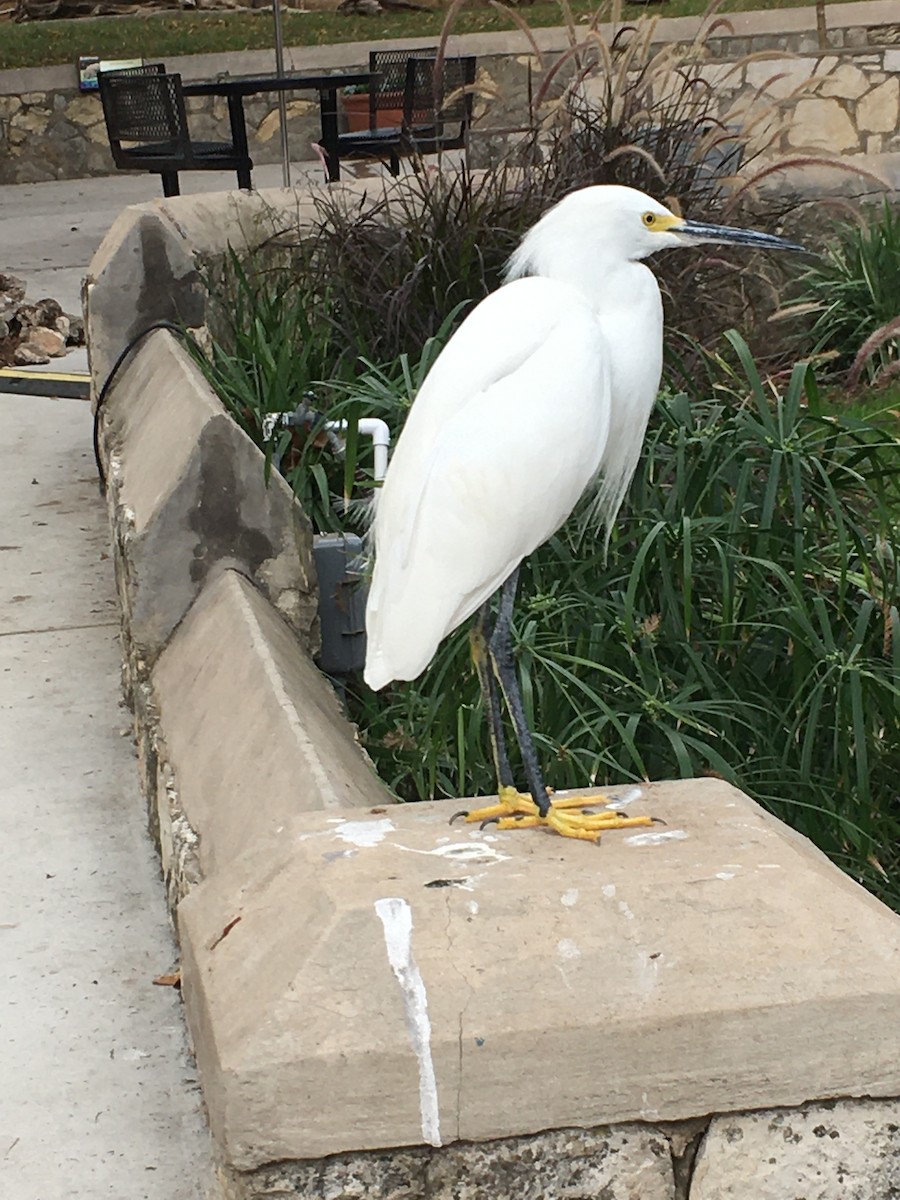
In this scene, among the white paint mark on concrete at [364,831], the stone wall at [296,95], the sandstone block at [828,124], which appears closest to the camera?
the white paint mark on concrete at [364,831]

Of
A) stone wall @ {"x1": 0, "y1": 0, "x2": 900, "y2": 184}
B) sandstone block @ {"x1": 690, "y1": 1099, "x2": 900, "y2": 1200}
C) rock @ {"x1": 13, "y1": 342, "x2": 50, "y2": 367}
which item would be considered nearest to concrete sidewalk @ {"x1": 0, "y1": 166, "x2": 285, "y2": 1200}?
sandstone block @ {"x1": 690, "y1": 1099, "x2": 900, "y2": 1200}

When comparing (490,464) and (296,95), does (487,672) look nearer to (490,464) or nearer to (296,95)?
(490,464)

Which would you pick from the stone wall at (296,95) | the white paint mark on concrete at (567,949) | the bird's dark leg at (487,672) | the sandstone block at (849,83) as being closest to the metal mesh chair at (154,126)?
the stone wall at (296,95)

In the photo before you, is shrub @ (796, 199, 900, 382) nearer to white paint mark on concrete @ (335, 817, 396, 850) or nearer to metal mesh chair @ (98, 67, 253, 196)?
metal mesh chair @ (98, 67, 253, 196)

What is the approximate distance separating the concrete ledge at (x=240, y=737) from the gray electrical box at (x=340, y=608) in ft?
1.09

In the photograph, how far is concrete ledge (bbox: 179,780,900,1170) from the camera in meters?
1.61

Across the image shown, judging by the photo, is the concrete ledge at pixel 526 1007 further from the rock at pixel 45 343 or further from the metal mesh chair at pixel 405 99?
the metal mesh chair at pixel 405 99

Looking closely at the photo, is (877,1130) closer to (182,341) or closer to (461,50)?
(182,341)

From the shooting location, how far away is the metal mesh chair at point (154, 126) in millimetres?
8242

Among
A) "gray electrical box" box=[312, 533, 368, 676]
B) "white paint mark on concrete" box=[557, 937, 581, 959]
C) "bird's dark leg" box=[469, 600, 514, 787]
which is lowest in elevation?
"gray electrical box" box=[312, 533, 368, 676]

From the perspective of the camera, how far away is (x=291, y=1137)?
1.61m

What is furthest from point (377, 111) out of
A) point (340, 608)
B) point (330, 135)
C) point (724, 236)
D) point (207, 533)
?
point (724, 236)

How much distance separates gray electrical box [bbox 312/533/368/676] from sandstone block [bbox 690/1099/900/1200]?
1887 millimetres

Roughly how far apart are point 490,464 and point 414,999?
0.95 metres
